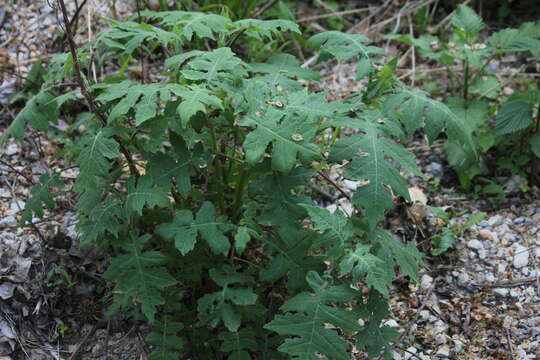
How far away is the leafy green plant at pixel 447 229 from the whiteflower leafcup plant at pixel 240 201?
607 millimetres

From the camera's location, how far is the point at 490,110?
3561 mm

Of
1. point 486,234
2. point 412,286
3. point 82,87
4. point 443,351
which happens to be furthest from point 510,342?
point 82,87

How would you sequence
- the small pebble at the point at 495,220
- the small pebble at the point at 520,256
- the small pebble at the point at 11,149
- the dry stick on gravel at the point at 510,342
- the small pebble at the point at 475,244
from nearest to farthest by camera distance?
the dry stick on gravel at the point at 510,342 < the small pebble at the point at 520,256 < the small pebble at the point at 475,244 < the small pebble at the point at 495,220 < the small pebble at the point at 11,149

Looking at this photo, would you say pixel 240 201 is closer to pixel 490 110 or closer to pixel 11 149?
pixel 11 149

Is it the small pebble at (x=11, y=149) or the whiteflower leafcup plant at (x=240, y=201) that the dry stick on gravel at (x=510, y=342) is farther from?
the small pebble at (x=11, y=149)

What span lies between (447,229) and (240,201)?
1.20 metres

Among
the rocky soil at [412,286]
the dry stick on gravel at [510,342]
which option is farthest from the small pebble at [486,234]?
the dry stick on gravel at [510,342]

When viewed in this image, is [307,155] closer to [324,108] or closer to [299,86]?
[324,108]

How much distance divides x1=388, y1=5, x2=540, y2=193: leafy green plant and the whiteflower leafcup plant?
3.00 ft

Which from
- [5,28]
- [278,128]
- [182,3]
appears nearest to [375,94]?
[278,128]

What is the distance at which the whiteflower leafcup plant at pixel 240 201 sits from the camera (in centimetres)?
218

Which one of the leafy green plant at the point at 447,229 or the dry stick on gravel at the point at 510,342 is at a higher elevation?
the leafy green plant at the point at 447,229

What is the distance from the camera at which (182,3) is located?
13.7 ft

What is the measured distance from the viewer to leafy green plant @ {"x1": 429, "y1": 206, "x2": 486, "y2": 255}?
3.01 metres
